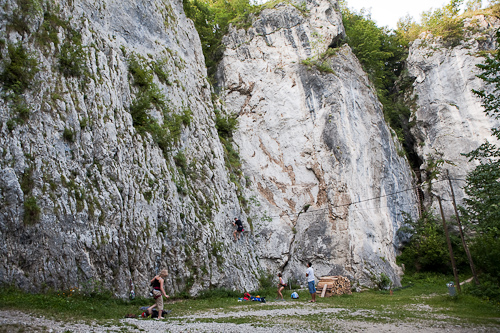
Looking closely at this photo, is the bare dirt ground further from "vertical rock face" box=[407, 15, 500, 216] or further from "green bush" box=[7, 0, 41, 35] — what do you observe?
"vertical rock face" box=[407, 15, 500, 216]

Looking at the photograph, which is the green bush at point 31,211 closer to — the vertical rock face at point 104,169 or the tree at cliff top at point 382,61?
the vertical rock face at point 104,169

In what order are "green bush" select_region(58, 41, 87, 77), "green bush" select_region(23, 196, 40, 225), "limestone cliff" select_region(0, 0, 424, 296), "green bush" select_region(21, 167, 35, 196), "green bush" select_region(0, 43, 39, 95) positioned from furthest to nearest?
"green bush" select_region(58, 41, 87, 77) < "green bush" select_region(0, 43, 39, 95) < "limestone cliff" select_region(0, 0, 424, 296) < "green bush" select_region(21, 167, 35, 196) < "green bush" select_region(23, 196, 40, 225)

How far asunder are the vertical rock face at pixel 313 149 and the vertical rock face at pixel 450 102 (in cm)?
345

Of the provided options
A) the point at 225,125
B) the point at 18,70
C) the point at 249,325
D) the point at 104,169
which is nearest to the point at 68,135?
the point at 104,169

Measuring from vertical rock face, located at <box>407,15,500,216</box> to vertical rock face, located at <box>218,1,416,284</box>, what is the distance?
345 cm

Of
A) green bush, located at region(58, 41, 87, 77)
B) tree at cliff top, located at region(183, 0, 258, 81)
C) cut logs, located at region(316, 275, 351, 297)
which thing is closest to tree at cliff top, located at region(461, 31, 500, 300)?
cut logs, located at region(316, 275, 351, 297)

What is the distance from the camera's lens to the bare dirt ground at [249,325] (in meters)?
6.71

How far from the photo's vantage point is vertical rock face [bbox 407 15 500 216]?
96.1ft

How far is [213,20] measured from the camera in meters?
32.5

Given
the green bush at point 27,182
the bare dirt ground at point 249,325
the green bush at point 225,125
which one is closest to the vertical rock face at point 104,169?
the green bush at point 27,182

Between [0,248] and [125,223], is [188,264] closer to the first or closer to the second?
[125,223]

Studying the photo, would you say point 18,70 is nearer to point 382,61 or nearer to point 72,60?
point 72,60

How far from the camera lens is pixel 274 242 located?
22.2 meters

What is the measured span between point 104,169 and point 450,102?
31212 mm
